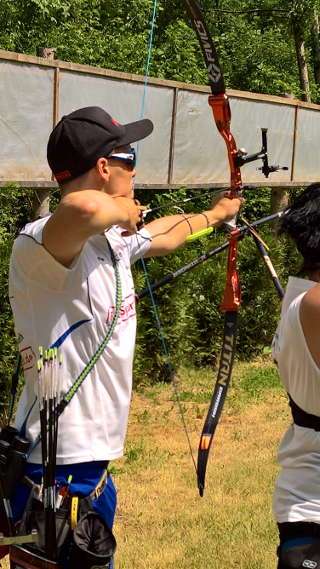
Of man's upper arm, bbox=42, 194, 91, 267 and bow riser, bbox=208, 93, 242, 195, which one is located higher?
bow riser, bbox=208, 93, 242, 195

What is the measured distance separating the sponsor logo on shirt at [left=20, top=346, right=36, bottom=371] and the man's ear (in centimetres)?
54

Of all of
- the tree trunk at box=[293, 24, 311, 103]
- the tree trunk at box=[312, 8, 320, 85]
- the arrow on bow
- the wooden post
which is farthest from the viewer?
the tree trunk at box=[312, 8, 320, 85]

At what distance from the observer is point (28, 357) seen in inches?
94.3

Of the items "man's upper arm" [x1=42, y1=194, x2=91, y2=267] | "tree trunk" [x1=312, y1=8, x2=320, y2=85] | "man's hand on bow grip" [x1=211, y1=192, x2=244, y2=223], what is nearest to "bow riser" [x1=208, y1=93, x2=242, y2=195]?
"man's hand on bow grip" [x1=211, y1=192, x2=244, y2=223]

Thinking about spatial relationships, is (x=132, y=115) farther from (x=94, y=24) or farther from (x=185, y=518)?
(x=94, y=24)

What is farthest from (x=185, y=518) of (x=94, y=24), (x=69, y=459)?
(x=94, y=24)

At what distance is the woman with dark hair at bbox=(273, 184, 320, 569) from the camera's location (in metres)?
2.10

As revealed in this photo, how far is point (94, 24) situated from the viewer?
14.3 meters

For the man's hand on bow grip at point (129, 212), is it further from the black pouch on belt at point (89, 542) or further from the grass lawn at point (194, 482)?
the grass lawn at point (194, 482)

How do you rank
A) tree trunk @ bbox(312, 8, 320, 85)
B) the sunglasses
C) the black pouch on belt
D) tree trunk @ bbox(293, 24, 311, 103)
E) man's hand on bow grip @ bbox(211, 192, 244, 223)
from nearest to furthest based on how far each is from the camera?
1. the black pouch on belt
2. the sunglasses
3. man's hand on bow grip @ bbox(211, 192, 244, 223)
4. tree trunk @ bbox(293, 24, 311, 103)
5. tree trunk @ bbox(312, 8, 320, 85)

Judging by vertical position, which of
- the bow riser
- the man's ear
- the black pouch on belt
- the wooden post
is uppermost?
the bow riser

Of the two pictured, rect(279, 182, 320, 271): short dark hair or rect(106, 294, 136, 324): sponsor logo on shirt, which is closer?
rect(279, 182, 320, 271): short dark hair

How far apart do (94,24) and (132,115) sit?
832 centimetres

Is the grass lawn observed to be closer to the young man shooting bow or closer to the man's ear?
the young man shooting bow
